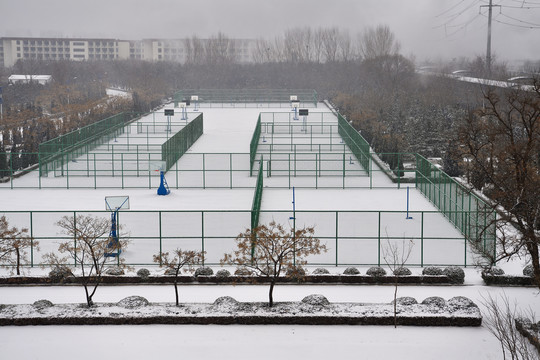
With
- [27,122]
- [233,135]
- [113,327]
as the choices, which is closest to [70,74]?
[27,122]

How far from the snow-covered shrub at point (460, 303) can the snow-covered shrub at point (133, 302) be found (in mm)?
8048

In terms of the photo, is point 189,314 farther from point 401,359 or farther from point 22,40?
point 22,40

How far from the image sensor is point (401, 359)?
17562 mm

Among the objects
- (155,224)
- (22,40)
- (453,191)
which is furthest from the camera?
(22,40)

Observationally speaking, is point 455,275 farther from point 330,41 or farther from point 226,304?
point 330,41

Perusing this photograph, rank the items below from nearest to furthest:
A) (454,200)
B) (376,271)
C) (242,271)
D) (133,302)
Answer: (133,302)
(242,271)
(376,271)
(454,200)

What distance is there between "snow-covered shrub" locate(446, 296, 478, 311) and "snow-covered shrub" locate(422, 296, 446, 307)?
0.51ft

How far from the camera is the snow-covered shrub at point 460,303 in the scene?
1986 cm

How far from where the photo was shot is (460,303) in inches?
789

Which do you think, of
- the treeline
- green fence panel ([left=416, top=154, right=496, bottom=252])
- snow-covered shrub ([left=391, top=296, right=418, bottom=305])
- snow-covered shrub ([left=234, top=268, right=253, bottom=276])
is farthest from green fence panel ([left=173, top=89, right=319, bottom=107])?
snow-covered shrub ([left=391, top=296, right=418, bottom=305])

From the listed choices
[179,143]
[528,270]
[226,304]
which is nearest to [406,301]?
[226,304]

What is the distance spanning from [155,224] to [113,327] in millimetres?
10780

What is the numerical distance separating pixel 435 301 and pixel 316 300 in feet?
10.3

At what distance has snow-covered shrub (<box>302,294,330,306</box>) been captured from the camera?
20.3m
